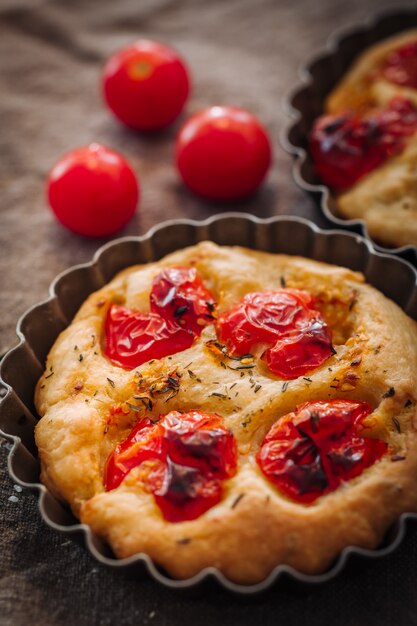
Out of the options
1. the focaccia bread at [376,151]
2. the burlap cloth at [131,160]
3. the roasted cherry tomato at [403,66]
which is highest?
Result: the roasted cherry tomato at [403,66]

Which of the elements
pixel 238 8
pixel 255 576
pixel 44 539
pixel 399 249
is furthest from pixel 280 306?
pixel 238 8

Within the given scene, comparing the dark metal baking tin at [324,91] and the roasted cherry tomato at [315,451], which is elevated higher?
the dark metal baking tin at [324,91]

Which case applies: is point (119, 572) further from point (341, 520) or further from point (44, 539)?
point (341, 520)

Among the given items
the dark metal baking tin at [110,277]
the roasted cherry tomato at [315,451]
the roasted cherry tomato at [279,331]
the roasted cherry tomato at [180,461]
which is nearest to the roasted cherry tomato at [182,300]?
the roasted cherry tomato at [279,331]

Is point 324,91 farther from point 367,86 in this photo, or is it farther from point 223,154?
point 223,154

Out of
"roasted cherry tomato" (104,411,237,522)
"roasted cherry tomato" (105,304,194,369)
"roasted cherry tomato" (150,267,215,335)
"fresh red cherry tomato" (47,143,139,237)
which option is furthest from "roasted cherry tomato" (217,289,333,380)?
"fresh red cherry tomato" (47,143,139,237)

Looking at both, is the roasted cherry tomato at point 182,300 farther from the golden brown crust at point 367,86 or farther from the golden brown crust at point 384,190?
the golden brown crust at point 367,86
